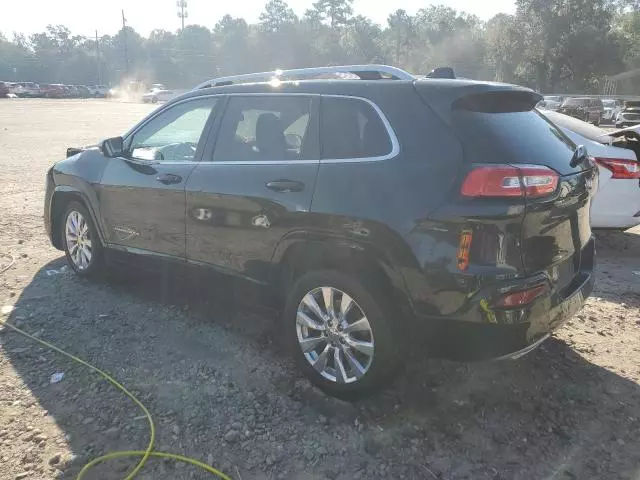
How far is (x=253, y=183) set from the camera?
3.61 meters

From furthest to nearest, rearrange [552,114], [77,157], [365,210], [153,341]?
[552,114] → [77,157] → [153,341] → [365,210]

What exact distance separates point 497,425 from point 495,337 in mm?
602

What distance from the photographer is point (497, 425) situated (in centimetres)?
314

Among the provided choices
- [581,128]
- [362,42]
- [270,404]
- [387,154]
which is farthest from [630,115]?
[362,42]

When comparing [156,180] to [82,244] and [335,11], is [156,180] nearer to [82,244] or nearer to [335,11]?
[82,244]

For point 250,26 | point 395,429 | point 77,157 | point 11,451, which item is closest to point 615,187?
point 395,429

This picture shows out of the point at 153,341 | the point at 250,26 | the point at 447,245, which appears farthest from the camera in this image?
the point at 250,26

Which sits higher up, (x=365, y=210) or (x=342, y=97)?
(x=342, y=97)

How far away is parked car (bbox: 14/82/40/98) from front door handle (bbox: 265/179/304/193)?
2749 inches

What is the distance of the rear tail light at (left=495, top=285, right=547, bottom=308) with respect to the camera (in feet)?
9.17

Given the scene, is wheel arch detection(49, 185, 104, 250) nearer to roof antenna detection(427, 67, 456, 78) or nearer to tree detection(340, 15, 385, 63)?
roof antenna detection(427, 67, 456, 78)

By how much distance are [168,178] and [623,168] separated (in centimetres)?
470

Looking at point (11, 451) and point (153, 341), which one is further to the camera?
point (153, 341)

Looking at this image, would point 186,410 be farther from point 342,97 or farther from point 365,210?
point 342,97
